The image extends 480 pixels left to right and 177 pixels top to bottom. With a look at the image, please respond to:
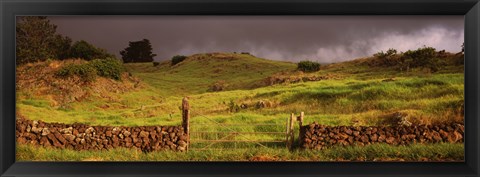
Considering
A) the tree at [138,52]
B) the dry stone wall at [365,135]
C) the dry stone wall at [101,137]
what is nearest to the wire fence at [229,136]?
the dry stone wall at [101,137]

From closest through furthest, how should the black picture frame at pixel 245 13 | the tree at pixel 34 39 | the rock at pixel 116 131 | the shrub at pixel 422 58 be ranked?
the black picture frame at pixel 245 13, the tree at pixel 34 39, the shrub at pixel 422 58, the rock at pixel 116 131

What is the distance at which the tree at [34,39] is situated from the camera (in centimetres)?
780

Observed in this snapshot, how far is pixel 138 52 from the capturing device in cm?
809

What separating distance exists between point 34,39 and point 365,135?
442cm

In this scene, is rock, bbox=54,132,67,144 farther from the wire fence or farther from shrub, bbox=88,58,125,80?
the wire fence

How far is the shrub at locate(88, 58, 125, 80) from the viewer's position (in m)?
8.26

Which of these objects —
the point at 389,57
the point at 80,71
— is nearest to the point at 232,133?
the point at 80,71

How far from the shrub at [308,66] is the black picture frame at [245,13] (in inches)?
33.3

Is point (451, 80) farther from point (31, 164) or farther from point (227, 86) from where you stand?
point (31, 164)

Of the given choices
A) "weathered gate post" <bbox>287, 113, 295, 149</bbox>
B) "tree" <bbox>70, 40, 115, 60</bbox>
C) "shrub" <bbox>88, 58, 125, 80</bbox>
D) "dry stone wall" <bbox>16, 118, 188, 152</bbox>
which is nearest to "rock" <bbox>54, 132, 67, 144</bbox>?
"dry stone wall" <bbox>16, 118, 188, 152</bbox>

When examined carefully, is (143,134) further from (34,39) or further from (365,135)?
(365,135)

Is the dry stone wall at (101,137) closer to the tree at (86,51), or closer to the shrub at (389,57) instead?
the tree at (86,51)

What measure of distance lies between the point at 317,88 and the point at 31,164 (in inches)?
151

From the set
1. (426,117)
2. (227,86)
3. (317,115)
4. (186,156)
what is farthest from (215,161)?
(426,117)
